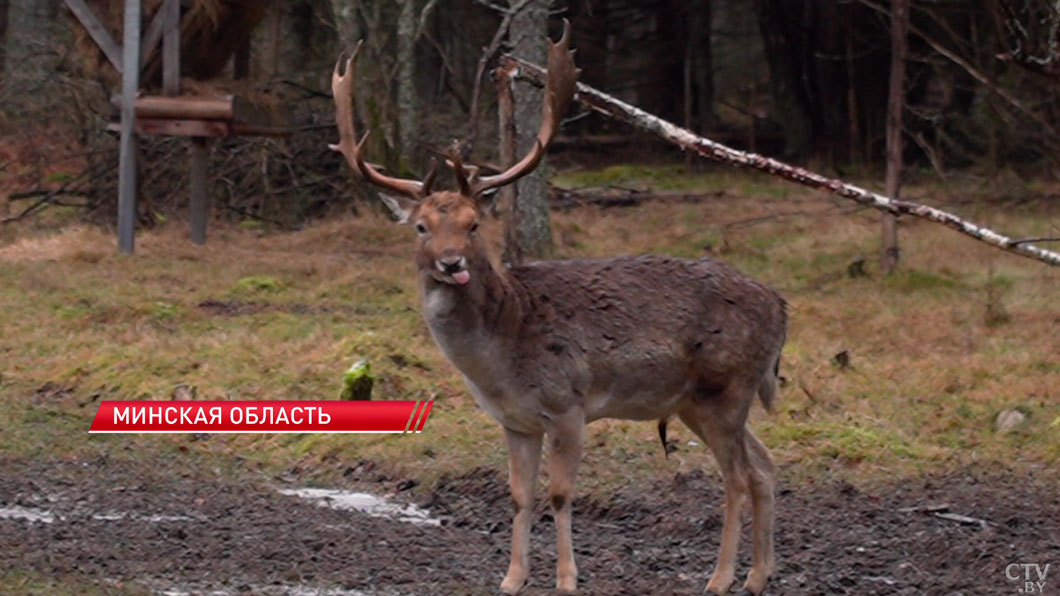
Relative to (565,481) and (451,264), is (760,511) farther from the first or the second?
(451,264)

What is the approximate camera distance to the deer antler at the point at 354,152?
7793 mm

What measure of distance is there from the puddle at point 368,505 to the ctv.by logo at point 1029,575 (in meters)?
2.99

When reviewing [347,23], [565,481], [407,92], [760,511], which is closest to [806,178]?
[760,511]

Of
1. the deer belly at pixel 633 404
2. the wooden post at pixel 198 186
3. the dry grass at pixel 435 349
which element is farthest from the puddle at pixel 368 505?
the wooden post at pixel 198 186

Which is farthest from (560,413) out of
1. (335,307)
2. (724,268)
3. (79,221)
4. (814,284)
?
(79,221)

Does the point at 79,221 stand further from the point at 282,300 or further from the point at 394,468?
the point at 394,468

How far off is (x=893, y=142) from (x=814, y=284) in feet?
5.18

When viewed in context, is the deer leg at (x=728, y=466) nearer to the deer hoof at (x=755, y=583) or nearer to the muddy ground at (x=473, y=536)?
the deer hoof at (x=755, y=583)

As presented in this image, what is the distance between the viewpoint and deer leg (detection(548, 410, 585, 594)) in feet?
24.8

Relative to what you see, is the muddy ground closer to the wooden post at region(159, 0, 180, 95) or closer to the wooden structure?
the wooden structure

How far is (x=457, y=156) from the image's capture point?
25.2ft

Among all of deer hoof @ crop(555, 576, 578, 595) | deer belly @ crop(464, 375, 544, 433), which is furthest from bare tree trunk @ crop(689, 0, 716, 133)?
deer hoof @ crop(555, 576, 578, 595)

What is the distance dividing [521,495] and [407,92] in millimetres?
14876

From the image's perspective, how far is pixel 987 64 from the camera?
23.5 m
